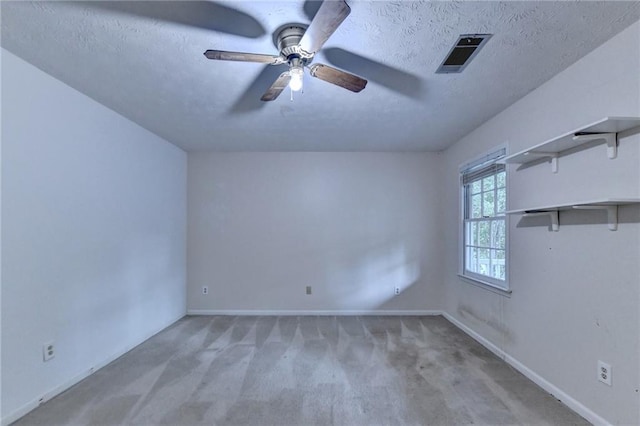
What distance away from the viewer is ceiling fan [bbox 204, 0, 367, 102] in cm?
134

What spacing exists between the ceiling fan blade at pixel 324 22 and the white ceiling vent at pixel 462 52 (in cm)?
85

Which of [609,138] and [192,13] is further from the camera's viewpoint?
[609,138]

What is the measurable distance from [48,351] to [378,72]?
125 inches

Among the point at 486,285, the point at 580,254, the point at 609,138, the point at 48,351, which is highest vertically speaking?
the point at 609,138

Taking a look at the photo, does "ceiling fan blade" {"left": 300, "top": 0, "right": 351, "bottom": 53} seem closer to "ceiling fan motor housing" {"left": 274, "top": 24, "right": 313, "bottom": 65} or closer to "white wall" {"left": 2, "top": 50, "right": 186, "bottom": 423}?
"ceiling fan motor housing" {"left": 274, "top": 24, "right": 313, "bottom": 65}

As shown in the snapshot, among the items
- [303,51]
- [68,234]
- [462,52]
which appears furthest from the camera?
[68,234]

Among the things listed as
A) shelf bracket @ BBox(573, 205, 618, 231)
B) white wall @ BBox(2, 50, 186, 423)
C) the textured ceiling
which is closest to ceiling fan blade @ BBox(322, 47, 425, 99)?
the textured ceiling

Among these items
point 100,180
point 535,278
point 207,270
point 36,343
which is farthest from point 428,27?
point 207,270

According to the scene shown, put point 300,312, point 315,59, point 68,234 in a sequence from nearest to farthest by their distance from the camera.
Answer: point 315,59 < point 68,234 < point 300,312

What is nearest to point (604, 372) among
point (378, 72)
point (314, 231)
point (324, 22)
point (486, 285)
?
point (486, 285)

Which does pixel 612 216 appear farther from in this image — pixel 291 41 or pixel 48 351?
pixel 48 351

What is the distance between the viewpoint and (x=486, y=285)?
3.14 m

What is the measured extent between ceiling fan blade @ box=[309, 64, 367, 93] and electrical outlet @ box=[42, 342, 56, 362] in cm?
272

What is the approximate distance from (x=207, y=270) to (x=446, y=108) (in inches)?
147
